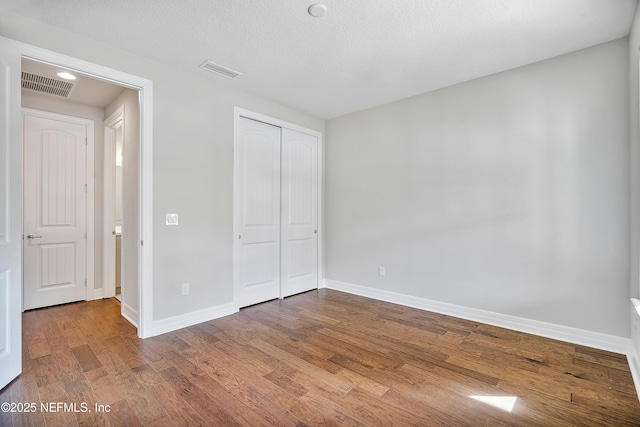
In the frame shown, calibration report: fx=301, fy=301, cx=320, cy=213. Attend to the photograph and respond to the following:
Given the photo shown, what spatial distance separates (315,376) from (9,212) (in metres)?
2.37

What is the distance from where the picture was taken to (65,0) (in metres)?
2.04

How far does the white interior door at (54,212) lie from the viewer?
3566 mm

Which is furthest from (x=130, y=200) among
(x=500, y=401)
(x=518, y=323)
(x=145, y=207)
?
(x=518, y=323)

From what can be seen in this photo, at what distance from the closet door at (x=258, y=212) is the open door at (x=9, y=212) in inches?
74.4

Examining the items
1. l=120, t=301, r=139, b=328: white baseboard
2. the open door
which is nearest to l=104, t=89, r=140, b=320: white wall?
l=120, t=301, r=139, b=328: white baseboard

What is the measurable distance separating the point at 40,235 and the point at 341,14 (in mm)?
4186

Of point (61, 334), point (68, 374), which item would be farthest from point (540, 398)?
point (61, 334)

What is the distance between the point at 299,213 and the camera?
4383 millimetres

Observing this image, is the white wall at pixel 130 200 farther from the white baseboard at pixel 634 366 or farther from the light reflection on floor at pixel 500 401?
the white baseboard at pixel 634 366

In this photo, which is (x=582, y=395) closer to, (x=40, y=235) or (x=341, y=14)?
(x=341, y=14)

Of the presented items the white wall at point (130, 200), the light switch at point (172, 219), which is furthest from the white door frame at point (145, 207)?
the white wall at point (130, 200)

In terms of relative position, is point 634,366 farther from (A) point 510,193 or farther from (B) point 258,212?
(B) point 258,212

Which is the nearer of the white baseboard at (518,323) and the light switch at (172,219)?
the white baseboard at (518,323)

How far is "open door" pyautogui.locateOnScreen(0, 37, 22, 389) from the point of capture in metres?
1.97
